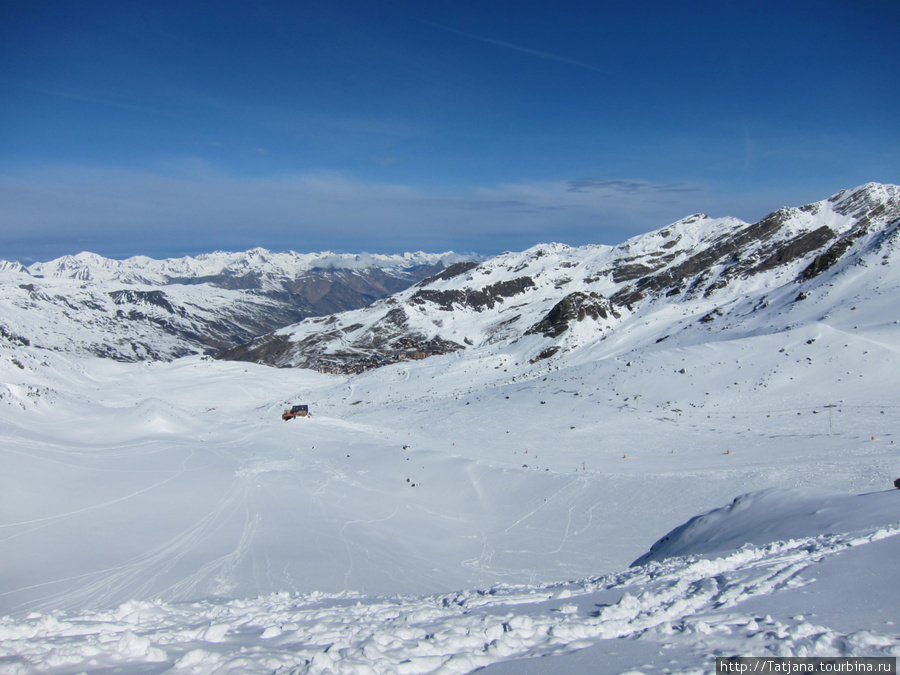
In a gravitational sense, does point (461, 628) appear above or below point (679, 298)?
below

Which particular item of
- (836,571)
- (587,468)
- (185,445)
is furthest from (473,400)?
(836,571)

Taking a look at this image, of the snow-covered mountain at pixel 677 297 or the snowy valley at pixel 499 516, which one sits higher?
the snow-covered mountain at pixel 677 297

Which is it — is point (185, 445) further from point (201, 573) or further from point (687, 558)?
point (687, 558)

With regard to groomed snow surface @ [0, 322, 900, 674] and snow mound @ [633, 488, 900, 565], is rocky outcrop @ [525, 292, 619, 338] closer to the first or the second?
groomed snow surface @ [0, 322, 900, 674]

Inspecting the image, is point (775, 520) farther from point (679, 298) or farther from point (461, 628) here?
point (679, 298)

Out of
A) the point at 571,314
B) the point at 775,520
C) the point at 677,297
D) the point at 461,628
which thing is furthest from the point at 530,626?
the point at 677,297

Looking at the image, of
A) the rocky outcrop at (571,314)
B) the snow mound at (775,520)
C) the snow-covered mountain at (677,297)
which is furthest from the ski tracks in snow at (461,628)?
the rocky outcrop at (571,314)

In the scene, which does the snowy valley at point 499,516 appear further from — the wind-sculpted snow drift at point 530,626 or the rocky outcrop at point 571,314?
the rocky outcrop at point 571,314
